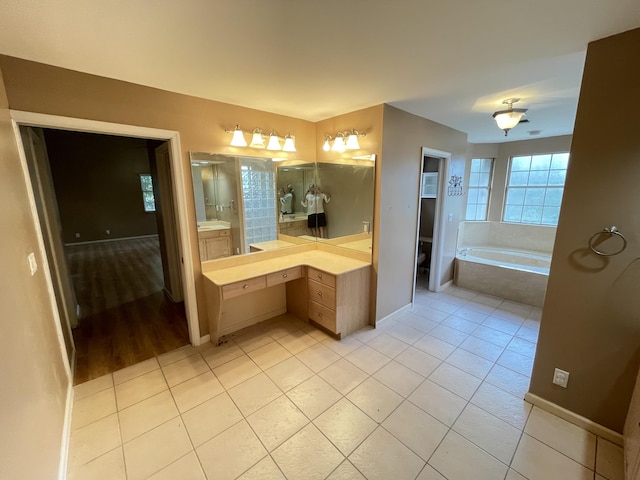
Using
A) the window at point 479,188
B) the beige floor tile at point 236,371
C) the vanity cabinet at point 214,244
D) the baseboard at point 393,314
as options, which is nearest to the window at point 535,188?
the window at point 479,188

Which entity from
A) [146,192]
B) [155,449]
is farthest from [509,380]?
[146,192]

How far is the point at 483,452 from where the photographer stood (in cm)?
161

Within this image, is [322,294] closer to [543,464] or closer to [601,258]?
[543,464]

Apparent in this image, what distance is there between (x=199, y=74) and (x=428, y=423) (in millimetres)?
2982

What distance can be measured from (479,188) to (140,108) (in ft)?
18.0

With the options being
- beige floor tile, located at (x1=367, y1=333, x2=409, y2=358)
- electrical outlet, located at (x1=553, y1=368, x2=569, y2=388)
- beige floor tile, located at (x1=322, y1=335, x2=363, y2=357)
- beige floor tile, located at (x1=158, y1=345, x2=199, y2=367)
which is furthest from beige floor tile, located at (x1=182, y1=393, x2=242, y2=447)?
electrical outlet, located at (x1=553, y1=368, x2=569, y2=388)

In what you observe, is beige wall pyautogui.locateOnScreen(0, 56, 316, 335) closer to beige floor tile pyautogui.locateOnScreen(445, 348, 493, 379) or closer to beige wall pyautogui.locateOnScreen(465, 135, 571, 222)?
beige floor tile pyautogui.locateOnScreen(445, 348, 493, 379)

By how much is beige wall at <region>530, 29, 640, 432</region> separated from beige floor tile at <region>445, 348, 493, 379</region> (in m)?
0.54

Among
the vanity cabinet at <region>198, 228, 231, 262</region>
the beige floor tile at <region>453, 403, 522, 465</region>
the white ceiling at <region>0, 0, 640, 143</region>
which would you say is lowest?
the beige floor tile at <region>453, 403, 522, 465</region>

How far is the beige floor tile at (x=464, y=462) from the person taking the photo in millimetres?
1480

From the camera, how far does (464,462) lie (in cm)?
155

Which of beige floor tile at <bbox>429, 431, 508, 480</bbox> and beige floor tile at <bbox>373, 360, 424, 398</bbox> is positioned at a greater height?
beige floor tile at <bbox>373, 360, 424, 398</bbox>

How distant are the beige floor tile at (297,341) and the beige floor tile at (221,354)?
439mm

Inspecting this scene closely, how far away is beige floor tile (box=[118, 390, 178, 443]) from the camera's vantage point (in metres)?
1.76
